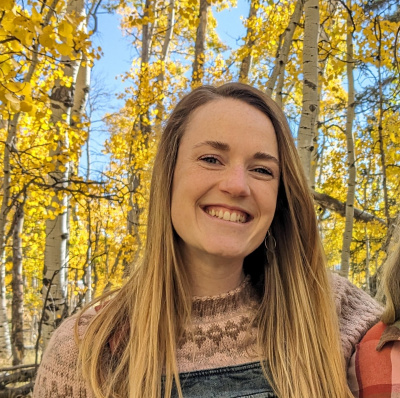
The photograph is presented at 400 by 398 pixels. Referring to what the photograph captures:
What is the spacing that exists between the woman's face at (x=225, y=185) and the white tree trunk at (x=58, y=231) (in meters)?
3.04

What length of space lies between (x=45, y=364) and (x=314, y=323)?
925 millimetres

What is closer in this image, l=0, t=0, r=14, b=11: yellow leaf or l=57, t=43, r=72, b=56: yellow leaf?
l=0, t=0, r=14, b=11: yellow leaf

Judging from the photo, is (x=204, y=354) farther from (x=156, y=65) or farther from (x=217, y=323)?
(x=156, y=65)

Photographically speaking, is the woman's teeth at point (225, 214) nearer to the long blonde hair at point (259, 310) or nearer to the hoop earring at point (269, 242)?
the long blonde hair at point (259, 310)

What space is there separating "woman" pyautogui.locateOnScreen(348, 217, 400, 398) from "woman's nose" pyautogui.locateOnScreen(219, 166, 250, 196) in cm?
53

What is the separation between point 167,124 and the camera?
1574mm

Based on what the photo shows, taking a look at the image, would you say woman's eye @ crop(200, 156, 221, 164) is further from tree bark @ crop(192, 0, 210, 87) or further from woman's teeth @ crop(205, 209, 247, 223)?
tree bark @ crop(192, 0, 210, 87)

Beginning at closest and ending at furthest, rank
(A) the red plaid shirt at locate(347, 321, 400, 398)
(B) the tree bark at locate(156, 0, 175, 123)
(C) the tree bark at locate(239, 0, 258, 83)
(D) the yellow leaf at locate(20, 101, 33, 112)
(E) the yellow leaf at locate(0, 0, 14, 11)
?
(A) the red plaid shirt at locate(347, 321, 400, 398) → (E) the yellow leaf at locate(0, 0, 14, 11) → (D) the yellow leaf at locate(20, 101, 33, 112) → (C) the tree bark at locate(239, 0, 258, 83) → (B) the tree bark at locate(156, 0, 175, 123)

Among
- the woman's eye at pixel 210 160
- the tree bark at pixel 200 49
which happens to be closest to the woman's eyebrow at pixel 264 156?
the woman's eye at pixel 210 160

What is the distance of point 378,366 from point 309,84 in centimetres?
255

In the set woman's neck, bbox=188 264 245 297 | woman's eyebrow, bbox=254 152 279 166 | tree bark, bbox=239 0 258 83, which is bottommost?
woman's neck, bbox=188 264 245 297

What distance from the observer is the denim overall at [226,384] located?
1.23 meters

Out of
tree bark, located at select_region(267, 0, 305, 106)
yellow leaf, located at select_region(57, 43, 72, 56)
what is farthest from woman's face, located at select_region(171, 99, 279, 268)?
A: tree bark, located at select_region(267, 0, 305, 106)

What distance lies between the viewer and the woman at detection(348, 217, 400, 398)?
46.9 inches
